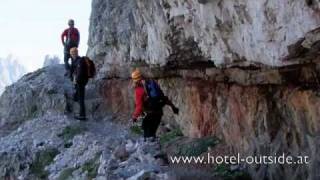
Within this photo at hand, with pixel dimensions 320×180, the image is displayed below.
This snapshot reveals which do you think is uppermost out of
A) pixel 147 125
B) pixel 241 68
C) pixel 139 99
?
pixel 241 68

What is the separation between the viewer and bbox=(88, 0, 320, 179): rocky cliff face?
9039 mm

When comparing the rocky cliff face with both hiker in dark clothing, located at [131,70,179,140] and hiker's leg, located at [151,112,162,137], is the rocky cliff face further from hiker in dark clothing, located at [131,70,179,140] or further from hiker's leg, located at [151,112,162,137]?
hiker's leg, located at [151,112,162,137]

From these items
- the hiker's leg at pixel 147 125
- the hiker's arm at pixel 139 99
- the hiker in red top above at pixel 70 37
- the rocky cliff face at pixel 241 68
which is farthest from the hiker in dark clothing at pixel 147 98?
the hiker in red top above at pixel 70 37

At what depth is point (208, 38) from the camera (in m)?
12.1

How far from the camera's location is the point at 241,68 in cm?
1188

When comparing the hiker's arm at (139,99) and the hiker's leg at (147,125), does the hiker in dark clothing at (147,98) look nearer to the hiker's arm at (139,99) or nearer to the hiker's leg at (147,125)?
the hiker's arm at (139,99)

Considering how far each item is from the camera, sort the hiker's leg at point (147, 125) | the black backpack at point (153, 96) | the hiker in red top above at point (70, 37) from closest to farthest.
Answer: the black backpack at point (153, 96) → the hiker's leg at point (147, 125) → the hiker in red top above at point (70, 37)

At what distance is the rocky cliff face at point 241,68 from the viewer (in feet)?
29.7

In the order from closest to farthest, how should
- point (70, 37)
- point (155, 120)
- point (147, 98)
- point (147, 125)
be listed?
point (147, 98) < point (155, 120) < point (147, 125) < point (70, 37)

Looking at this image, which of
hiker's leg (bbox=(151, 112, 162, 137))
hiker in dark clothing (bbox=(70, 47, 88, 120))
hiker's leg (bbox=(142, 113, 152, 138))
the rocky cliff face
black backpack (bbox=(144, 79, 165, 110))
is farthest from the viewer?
hiker in dark clothing (bbox=(70, 47, 88, 120))

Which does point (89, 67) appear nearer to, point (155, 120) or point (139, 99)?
point (155, 120)

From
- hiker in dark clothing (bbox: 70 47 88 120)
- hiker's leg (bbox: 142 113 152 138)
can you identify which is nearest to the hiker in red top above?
hiker in dark clothing (bbox: 70 47 88 120)

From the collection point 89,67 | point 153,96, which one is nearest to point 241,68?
point 153,96

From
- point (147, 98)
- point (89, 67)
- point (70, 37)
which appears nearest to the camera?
point (147, 98)
